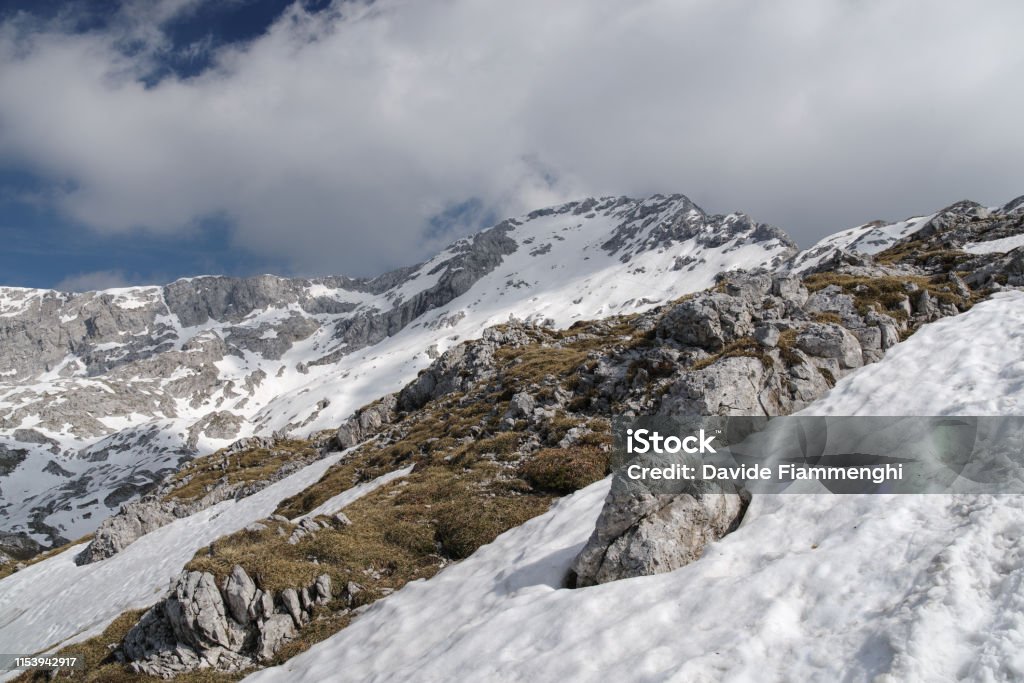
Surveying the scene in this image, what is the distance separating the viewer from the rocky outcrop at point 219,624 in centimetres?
1714

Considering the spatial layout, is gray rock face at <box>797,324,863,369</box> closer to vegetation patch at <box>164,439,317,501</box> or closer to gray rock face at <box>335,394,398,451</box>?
gray rock face at <box>335,394,398,451</box>

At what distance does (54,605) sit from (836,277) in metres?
60.7

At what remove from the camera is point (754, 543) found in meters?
12.2

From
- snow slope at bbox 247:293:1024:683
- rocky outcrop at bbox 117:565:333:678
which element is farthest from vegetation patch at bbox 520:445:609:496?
rocky outcrop at bbox 117:565:333:678

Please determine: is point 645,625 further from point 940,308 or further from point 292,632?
point 940,308

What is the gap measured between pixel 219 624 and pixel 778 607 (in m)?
17.7

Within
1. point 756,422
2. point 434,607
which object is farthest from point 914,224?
point 434,607

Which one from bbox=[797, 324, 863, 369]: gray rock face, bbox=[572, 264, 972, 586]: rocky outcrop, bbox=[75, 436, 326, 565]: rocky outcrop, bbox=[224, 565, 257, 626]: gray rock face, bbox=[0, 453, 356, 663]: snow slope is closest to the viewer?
bbox=[572, 264, 972, 586]: rocky outcrop

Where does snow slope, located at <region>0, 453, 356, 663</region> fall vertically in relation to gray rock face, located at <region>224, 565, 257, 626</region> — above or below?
below

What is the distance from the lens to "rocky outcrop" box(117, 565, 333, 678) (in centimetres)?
1714

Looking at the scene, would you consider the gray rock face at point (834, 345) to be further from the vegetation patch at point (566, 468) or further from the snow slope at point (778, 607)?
the vegetation patch at point (566, 468)

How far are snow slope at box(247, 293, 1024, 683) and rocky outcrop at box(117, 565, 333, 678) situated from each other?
2.34 metres

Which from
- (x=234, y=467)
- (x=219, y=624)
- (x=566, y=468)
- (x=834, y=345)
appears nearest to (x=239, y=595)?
(x=219, y=624)

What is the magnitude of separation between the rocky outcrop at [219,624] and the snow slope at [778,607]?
7.67 ft
